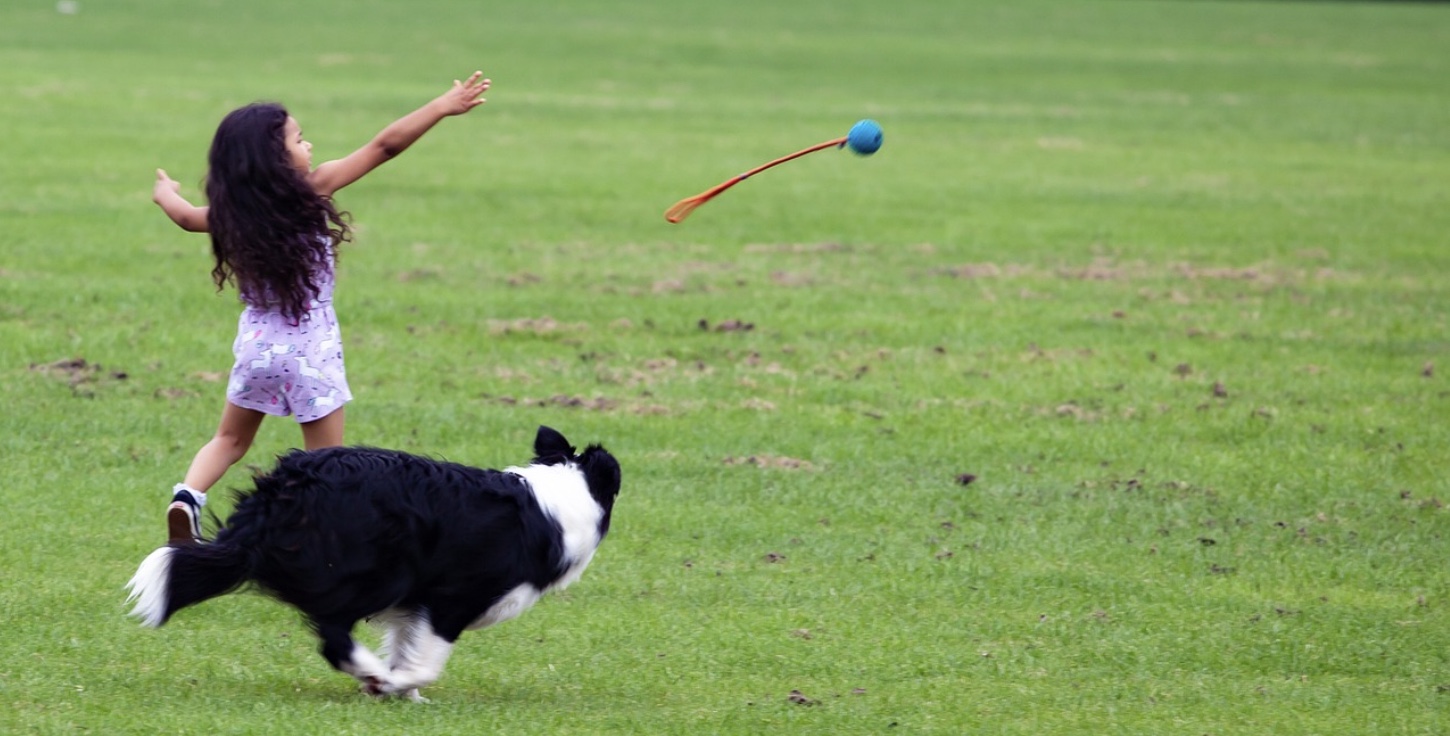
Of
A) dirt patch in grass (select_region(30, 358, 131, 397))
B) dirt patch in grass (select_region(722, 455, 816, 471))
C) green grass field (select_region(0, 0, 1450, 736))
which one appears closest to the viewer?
green grass field (select_region(0, 0, 1450, 736))

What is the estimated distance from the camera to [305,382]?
21.7 feet

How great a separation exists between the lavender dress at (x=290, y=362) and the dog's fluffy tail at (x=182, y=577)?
3.55 feet

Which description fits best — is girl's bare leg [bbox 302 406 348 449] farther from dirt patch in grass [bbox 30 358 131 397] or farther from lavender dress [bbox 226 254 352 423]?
dirt patch in grass [bbox 30 358 131 397]

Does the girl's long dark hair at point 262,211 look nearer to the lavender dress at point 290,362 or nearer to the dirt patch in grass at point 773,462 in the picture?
the lavender dress at point 290,362

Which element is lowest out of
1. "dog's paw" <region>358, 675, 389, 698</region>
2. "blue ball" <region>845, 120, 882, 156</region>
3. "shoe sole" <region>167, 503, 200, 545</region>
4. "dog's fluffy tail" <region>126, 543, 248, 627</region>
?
"dog's paw" <region>358, 675, 389, 698</region>

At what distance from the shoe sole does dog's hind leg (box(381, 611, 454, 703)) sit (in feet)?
3.69

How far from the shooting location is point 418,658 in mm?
5770

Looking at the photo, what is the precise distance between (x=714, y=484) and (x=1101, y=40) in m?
37.7

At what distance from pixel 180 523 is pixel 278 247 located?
1089 millimetres

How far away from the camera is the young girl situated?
6.36 metres

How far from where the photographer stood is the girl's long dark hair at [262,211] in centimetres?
635

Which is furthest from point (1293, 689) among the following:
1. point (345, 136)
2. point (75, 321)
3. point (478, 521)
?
point (345, 136)

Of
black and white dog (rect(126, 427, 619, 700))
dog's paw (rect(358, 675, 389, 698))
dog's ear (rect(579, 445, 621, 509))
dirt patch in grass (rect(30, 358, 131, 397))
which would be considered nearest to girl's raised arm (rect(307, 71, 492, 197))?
black and white dog (rect(126, 427, 619, 700))

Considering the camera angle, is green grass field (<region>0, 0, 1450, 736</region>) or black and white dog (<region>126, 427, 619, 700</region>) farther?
green grass field (<region>0, 0, 1450, 736</region>)
